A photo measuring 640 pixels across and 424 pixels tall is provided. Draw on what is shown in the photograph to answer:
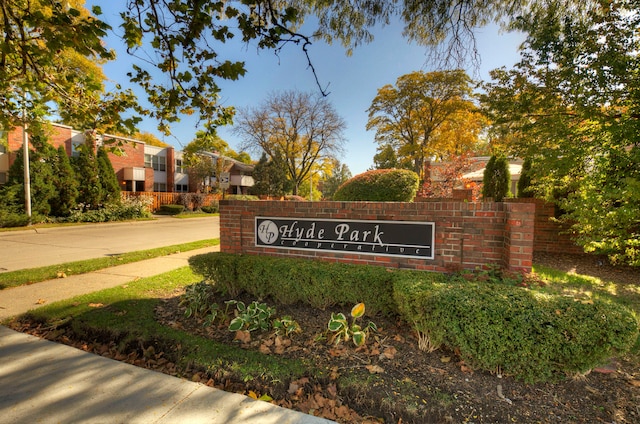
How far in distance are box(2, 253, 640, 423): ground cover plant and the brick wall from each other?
0.86 ft

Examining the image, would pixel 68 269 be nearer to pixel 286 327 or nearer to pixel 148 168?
pixel 286 327

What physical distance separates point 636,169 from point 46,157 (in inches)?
850

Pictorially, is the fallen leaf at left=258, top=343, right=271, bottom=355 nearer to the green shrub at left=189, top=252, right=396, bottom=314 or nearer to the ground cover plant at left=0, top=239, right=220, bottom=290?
the green shrub at left=189, top=252, right=396, bottom=314

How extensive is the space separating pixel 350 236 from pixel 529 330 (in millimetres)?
2107

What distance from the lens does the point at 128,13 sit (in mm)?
3734

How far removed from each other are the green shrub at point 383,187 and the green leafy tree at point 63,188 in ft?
51.7

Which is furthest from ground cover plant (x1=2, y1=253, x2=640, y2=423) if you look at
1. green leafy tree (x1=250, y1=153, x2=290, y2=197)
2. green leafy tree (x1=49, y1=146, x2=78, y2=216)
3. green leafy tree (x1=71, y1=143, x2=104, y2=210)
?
green leafy tree (x1=250, y1=153, x2=290, y2=197)

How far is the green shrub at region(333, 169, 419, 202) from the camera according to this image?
279 inches

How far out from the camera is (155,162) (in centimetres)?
3009

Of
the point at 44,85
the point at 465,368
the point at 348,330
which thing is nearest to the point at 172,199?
the point at 44,85

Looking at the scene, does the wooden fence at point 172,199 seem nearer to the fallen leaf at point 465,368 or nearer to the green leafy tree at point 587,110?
the green leafy tree at point 587,110

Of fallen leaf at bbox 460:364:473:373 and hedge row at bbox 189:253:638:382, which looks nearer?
hedge row at bbox 189:253:638:382

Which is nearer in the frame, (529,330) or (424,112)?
(529,330)

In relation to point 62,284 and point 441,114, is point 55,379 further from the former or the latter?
point 441,114
